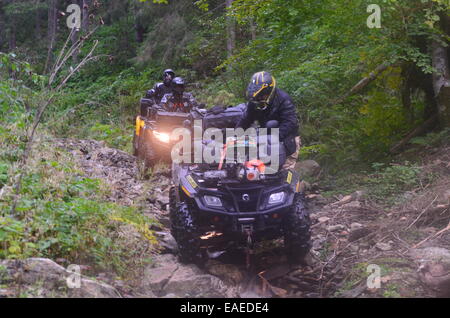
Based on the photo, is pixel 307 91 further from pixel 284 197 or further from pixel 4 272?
pixel 4 272

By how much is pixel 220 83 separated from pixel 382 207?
1041 cm

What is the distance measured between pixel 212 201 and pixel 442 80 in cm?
509

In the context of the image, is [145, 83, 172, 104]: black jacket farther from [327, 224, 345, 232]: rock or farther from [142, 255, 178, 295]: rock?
[142, 255, 178, 295]: rock

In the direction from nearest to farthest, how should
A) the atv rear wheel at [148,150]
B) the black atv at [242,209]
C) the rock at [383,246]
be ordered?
the black atv at [242,209] < the rock at [383,246] < the atv rear wheel at [148,150]

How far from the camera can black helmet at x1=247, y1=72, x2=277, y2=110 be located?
20.9 feet

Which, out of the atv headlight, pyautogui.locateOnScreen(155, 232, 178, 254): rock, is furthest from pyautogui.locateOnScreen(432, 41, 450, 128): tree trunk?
pyautogui.locateOnScreen(155, 232, 178, 254): rock

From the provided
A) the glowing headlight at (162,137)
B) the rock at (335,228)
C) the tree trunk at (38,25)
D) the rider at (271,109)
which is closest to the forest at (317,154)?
the rock at (335,228)

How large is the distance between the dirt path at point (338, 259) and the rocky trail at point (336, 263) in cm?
1

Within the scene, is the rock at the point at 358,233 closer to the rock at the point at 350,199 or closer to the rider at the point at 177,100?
the rock at the point at 350,199

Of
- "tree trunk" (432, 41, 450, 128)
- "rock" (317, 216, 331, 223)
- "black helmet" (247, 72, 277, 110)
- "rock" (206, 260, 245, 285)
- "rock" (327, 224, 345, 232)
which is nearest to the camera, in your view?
"rock" (206, 260, 245, 285)

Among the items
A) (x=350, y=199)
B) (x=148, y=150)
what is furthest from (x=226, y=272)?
(x=148, y=150)

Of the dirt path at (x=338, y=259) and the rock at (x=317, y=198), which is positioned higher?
the rock at (x=317, y=198)

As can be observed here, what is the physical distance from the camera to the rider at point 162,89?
37.9ft

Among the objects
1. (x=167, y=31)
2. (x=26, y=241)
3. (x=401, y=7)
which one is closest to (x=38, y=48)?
(x=167, y=31)
